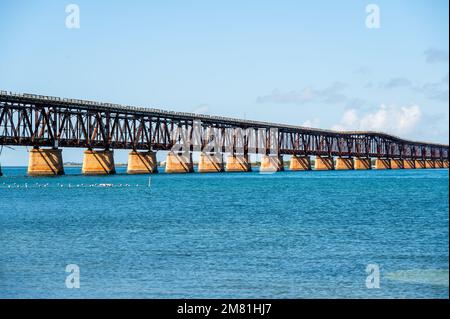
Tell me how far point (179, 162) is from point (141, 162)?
2009 centimetres

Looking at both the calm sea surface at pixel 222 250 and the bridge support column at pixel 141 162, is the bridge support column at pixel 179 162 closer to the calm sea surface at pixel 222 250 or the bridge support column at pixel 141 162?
the bridge support column at pixel 141 162

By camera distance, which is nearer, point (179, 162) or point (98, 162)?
point (98, 162)

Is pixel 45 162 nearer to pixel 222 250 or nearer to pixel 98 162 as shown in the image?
pixel 98 162

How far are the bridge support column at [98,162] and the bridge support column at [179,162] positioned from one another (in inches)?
1231

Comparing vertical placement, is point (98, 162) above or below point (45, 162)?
above

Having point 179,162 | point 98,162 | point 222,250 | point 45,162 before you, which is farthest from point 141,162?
point 222,250

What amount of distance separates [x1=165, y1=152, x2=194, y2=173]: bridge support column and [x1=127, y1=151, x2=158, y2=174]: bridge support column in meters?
11.6

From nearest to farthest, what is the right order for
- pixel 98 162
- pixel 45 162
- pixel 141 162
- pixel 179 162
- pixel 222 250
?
1. pixel 222 250
2. pixel 45 162
3. pixel 98 162
4. pixel 141 162
5. pixel 179 162

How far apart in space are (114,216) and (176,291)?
3687 centimetres

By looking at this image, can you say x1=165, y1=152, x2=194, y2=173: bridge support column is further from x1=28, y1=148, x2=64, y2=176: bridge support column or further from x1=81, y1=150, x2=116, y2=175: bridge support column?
x1=28, y1=148, x2=64, y2=176: bridge support column

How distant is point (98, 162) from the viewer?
161250 millimetres

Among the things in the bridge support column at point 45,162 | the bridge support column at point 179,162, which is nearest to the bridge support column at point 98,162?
the bridge support column at point 45,162

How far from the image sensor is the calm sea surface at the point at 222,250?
3266cm

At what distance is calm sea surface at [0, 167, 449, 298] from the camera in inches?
1286
